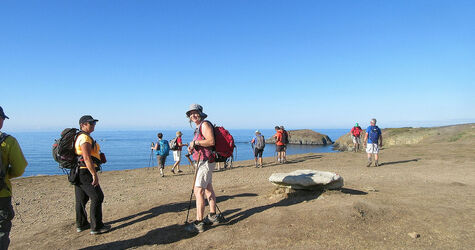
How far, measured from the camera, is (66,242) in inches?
198

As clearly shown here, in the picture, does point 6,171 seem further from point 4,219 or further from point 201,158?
point 201,158

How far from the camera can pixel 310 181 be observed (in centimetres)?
653

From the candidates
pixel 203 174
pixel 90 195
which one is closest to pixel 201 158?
pixel 203 174

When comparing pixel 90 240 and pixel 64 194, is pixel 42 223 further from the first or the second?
pixel 64 194

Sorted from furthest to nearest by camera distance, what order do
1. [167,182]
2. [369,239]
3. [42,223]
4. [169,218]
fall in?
[167,182]
[42,223]
[169,218]
[369,239]

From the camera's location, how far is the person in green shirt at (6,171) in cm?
340

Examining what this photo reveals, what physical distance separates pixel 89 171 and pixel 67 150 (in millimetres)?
557

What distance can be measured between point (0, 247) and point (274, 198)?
→ 5144mm

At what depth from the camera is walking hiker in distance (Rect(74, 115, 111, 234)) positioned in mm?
4855

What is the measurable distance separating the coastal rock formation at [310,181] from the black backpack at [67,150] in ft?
15.1

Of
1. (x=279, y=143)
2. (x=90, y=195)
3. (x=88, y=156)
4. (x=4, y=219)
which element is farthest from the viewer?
(x=279, y=143)

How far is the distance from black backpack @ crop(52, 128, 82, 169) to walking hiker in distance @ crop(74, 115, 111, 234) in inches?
4.0

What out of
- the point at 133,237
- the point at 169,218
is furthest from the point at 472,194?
the point at 133,237

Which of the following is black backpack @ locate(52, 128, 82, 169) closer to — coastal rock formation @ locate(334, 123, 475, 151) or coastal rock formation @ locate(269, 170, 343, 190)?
coastal rock formation @ locate(269, 170, 343, 190)
